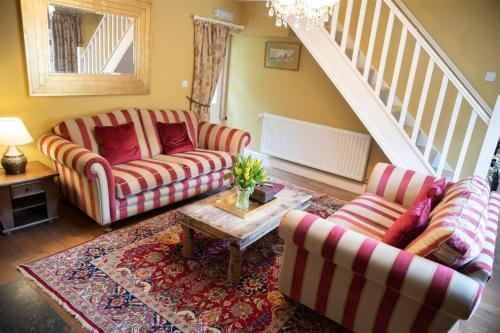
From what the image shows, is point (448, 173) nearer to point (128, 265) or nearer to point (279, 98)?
point (279, 98)

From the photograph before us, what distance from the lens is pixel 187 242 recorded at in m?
2.56

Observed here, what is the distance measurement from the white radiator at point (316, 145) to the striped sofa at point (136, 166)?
1070 millimetres

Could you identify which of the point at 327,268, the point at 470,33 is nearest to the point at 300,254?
the point at 327,268

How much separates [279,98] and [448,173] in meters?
2.48

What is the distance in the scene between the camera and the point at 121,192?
2822 millimetres

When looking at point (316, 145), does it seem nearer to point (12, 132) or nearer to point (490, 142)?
point (490, 142)

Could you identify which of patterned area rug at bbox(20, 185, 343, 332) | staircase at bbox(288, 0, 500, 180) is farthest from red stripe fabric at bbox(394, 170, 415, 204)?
patterned area rug at bbox(20, 185, 343, 332)

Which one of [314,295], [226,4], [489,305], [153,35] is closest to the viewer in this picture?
[314,295]

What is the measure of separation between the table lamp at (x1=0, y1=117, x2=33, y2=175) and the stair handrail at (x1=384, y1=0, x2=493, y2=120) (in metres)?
3.54

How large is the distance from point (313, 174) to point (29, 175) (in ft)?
11.3

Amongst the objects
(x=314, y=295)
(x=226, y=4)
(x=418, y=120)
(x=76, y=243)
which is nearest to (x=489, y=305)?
(x=314, y=295)

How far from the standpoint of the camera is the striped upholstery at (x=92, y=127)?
124 inches

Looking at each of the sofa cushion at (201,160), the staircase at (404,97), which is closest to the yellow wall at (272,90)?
the staircase at (404,97)

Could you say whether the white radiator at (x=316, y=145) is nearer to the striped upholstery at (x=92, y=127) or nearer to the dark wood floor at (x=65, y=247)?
the dark wood floor at (x=65, y=247)
